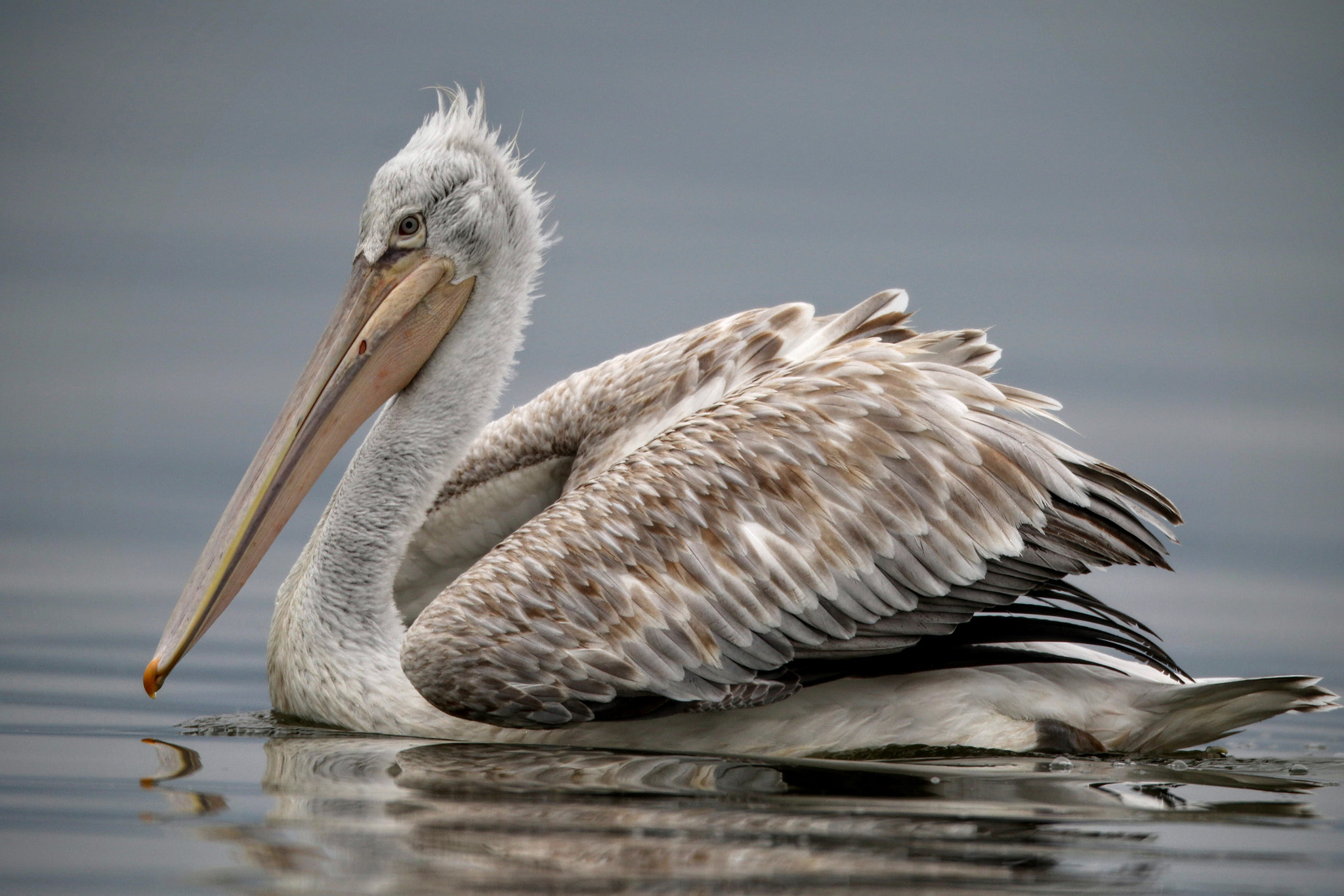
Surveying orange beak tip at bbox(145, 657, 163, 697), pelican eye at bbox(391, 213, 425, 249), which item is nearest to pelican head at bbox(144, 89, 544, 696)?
pelican eye at bbox(391, 213, 425, 249)

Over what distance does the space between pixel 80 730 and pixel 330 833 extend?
2.68 m

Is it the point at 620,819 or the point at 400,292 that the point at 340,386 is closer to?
the point at 400,292

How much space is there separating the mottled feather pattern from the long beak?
2.95 ft

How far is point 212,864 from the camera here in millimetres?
3748

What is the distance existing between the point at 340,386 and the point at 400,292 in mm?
428

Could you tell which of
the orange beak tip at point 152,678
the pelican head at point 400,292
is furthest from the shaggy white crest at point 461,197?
the orange beak tip at point 152,678

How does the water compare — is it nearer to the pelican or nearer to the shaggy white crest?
the pelican

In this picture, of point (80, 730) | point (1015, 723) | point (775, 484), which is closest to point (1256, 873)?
point (1015, 723)

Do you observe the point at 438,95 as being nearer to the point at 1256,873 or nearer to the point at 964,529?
the point at 964,529

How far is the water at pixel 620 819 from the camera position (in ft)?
12.2

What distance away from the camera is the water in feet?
12.2

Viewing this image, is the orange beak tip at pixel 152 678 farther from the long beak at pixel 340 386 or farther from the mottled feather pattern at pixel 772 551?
the mottled feather pattern at pixel 772 551

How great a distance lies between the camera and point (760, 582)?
562 cm

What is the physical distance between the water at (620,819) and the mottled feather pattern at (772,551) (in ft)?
0.99
